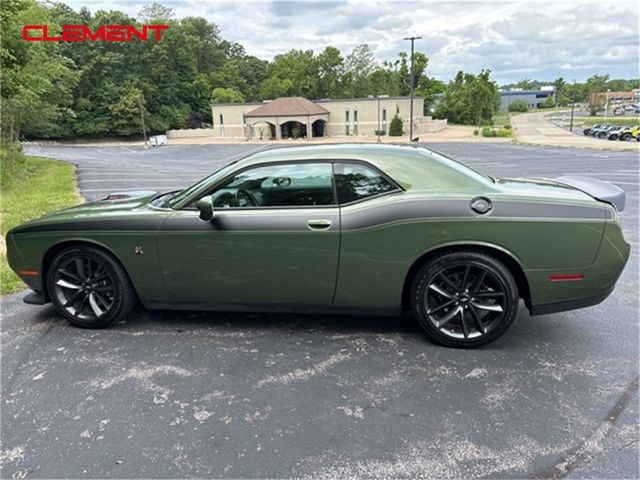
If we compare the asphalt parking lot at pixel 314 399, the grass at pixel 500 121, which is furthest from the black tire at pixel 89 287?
the grass at pixel 500 121

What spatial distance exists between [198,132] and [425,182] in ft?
218

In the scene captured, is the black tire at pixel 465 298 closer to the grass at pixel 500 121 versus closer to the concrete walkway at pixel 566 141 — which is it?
the concrete walkway at pixel 566 141

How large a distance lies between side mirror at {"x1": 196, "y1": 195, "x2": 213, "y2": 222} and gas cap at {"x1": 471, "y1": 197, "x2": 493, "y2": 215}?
1.84 meters

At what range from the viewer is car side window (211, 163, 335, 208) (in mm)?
3311

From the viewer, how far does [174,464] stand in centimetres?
216

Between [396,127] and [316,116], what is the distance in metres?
9.85

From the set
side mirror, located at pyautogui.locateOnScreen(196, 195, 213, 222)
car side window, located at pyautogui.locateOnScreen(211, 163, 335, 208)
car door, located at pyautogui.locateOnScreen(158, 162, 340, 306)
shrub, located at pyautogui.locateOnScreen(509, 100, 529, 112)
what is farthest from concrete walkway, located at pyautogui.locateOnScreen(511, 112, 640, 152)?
shrub, located at pyautogui.locateOnScreen(509, 100, 529, 112)

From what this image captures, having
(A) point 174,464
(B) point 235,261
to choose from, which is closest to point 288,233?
(B) point 235,261

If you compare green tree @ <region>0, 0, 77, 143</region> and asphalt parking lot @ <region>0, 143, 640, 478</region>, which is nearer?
asphalt parking lot @ <region>0, 143, 640, 478</region>

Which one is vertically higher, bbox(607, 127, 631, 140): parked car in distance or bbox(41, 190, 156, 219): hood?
bbox(41, 190, 156, 219): hood

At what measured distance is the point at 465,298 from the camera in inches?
123

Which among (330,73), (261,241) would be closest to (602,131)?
(330,73)

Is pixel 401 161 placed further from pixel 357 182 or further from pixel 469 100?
pixel 469 100

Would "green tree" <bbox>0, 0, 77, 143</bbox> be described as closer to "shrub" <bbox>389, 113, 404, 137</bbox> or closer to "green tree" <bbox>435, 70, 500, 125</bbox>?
"shrub" <bbox>389, 113, 404, 137</bbox>
